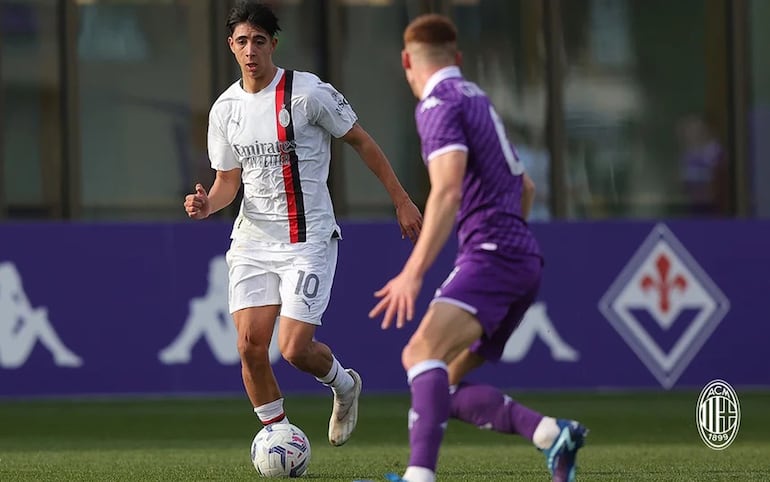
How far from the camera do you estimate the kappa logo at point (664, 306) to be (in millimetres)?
14172

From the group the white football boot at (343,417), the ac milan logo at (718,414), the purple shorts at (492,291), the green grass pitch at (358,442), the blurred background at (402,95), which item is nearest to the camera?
the purple shorts at (492,291)

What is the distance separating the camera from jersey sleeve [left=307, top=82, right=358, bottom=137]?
8.55m

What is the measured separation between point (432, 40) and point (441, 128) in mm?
373

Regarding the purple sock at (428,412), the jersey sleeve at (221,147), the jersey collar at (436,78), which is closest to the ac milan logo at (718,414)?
the jersey sleeve at (221,147)

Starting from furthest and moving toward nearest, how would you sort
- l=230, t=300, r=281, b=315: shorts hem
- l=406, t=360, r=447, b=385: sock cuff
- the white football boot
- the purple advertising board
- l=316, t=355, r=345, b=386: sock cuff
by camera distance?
the purple advertising board, the white football boot, l=316, t=355, r=345, b=386: sock cuff, l=230, t=300, r=281, b=315: shorts hem, l=406, t=360, r=447, b=385: sock cuff

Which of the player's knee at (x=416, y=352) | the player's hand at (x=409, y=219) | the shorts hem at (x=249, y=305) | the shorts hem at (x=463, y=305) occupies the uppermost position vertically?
the player's hand at (x=409, y=219)

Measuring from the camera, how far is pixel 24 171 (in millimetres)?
18047

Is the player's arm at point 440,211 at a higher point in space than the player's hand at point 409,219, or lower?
higher

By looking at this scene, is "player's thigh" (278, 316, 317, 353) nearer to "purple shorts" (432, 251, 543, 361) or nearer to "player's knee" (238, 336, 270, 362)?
"player's knee" (238, 336, 270, 362)

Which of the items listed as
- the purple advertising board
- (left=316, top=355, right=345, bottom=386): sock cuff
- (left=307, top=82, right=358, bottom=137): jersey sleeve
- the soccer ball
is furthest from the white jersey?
the purple advertising board

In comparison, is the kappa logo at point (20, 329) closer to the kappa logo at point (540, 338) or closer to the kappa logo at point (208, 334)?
the kappa logo at point (208, 334)

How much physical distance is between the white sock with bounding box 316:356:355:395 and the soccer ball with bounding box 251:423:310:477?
17.4 inches

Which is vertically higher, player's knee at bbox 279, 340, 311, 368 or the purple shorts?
the purple shorts

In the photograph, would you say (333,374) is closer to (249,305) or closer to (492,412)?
(249,305)
